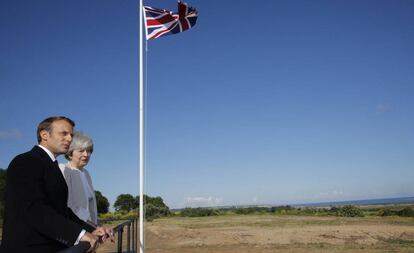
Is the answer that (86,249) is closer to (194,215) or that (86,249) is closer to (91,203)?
(91,203)

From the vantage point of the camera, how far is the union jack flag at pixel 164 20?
31.2 ft

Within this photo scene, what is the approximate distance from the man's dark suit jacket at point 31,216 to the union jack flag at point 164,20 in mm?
7934

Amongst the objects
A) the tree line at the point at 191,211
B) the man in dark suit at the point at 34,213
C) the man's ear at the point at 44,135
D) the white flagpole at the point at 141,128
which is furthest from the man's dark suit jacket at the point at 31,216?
the tree line at the point at 191,211

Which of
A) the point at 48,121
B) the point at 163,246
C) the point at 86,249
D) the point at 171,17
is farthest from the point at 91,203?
the point at 163,246

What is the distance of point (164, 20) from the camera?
31.5ft

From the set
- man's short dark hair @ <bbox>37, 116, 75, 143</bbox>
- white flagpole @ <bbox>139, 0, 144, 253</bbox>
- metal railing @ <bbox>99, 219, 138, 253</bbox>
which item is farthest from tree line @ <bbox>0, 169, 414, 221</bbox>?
man's short dark hair @ <bbox>37, 116, 75, 143</bbox>

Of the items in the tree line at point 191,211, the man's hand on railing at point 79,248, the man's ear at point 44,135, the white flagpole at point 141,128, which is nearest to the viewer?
the man's hand on railing at point 79,248

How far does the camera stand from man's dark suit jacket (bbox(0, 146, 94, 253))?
5.95 feet

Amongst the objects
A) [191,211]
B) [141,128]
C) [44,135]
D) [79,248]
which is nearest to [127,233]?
[141,128]

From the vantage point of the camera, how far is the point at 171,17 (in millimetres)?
9617

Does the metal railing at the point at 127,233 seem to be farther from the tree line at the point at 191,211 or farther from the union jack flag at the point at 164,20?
the tree line at the point at 191,211

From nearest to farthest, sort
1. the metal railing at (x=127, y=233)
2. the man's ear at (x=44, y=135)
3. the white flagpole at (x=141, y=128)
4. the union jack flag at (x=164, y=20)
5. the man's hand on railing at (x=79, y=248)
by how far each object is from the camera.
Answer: the man's hand on railing at (x=79, y=248)
the man's ear at (x=44, y=135)
the metal railing at (x=127, y=233)
the white flagpole at (x=141, y=128)
the union jack flag at (x=164, y=20)

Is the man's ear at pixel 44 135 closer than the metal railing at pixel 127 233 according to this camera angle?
Yes

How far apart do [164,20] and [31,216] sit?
8317mm
